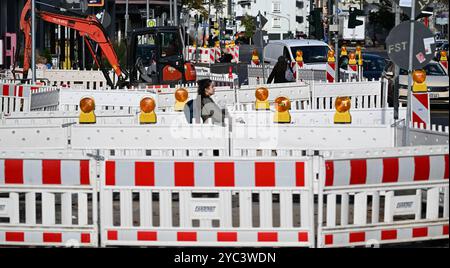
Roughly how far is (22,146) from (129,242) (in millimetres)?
3504

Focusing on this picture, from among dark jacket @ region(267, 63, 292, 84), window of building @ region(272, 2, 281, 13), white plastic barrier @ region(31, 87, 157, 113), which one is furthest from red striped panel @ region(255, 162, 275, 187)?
window of building @ region(272, 2, 281, 13)

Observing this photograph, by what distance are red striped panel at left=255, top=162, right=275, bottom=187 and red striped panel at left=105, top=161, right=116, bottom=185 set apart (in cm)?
125

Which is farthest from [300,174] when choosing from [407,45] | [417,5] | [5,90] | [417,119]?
[5,90]

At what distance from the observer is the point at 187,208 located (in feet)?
32.2

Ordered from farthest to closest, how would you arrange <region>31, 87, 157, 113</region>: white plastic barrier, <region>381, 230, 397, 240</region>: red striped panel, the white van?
1. the white van
2. <region>31, 87, 157, 113</region>: white plastic barrier
3. <region>381, 230, 397, 240</region>: red striped panel

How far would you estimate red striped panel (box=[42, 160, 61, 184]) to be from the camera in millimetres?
9883

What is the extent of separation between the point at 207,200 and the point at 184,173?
330 mm

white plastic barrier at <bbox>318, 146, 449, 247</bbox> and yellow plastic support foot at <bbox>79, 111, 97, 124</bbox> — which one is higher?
yellow plastic support foot at <bbox>79, 111, 97, 124</bbox>

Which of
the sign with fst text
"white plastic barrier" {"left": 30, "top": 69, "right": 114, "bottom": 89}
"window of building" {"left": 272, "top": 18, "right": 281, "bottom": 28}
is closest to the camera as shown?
"white plastic barrier" {"left": 30, "top": 69, "right": 114, "bottom": 89}

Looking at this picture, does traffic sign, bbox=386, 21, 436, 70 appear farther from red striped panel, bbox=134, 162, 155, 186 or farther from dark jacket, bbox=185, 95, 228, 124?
red striped panel, bbox=134, 162, 155, 186

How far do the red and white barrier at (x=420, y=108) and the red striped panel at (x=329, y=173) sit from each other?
16.7 ft

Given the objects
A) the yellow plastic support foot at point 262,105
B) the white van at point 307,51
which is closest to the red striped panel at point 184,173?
the yellow plastic support foot at point 262,105
